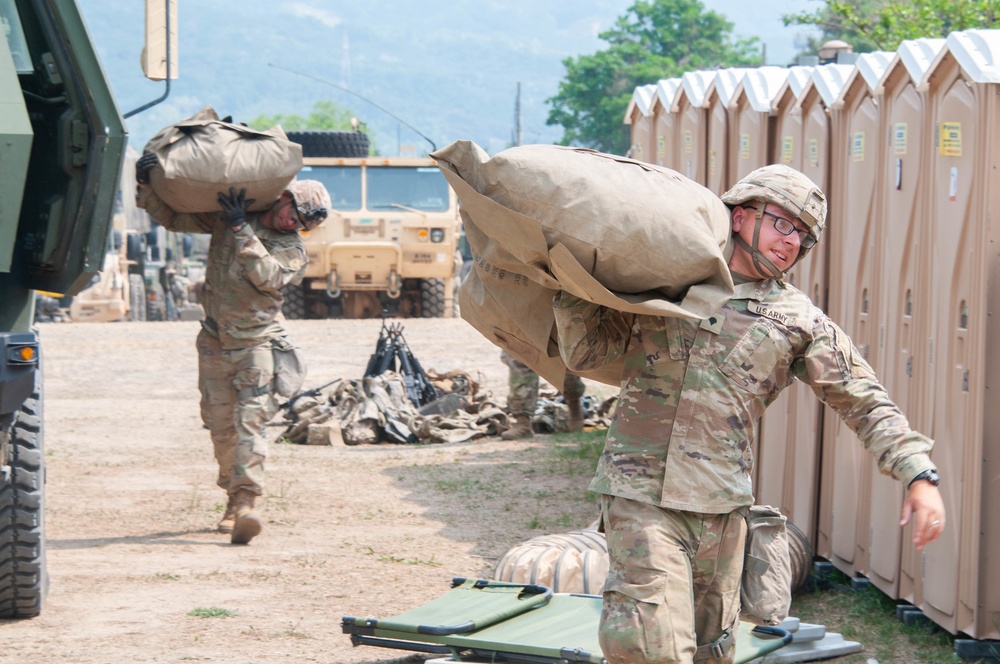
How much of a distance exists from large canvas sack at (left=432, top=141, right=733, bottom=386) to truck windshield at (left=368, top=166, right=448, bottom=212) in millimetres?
16382

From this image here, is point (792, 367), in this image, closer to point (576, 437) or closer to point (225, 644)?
point (225, 644)

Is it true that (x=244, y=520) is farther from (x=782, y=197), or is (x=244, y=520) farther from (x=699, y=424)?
(x=782, y=197)

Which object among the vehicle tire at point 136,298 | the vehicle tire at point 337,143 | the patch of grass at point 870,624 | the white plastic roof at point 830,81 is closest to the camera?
the patch of grass at point 870,624

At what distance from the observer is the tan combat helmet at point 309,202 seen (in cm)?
718

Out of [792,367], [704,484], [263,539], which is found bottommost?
[263,539]

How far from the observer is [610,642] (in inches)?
138

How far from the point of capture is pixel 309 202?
719 centimetres

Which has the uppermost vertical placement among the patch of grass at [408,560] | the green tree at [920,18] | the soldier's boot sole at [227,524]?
the green tree at [920,18]

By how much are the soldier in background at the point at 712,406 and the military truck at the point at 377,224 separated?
16.0 meters

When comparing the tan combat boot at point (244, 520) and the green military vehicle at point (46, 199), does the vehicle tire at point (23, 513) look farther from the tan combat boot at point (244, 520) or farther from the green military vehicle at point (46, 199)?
the tan combat boot at point (244, 520)

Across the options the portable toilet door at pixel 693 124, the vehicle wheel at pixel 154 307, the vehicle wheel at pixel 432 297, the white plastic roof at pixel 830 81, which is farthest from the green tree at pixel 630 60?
the white plastic roof at pixel 830 81

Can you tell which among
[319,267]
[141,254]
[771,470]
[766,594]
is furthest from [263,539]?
[141,254]

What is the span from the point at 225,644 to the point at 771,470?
9.61 ft

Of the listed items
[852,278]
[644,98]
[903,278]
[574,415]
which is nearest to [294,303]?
[574,415]
